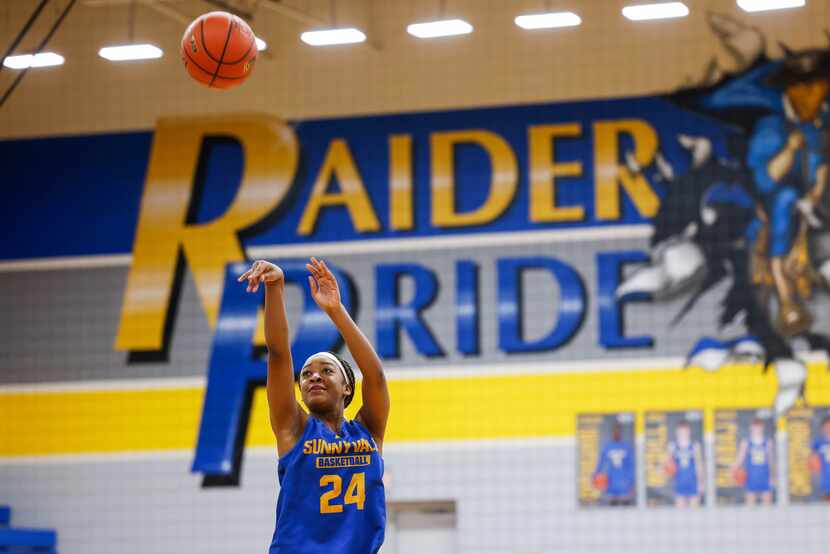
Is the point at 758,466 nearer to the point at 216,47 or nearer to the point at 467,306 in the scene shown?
the point at 467,306

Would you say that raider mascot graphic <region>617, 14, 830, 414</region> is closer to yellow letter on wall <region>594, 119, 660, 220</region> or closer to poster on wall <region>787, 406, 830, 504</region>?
yellow letter on wall <region>594, 119, 660, 220</region>

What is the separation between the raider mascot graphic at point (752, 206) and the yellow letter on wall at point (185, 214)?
322 cm

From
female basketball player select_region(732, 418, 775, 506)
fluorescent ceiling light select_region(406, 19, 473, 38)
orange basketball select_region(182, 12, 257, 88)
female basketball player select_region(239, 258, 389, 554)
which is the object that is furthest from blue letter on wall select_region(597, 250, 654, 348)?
female basketball player select_region(239, 258, 389, 554)

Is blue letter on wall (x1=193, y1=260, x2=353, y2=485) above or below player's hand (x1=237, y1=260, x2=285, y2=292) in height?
above

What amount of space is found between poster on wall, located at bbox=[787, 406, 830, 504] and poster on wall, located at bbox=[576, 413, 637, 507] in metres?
1.22

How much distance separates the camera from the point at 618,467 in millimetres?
12047

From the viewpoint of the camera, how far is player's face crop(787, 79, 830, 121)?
12.1 meters

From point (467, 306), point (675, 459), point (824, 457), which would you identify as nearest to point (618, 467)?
point (675, 459)

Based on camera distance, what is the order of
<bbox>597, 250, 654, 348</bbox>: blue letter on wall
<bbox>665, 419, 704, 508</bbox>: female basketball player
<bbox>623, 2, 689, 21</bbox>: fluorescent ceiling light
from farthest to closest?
<bbox>597, 250, 654, 348</bbox>: blue letter on wall
<bbox>665, 419, 704, 508</bbox>: female basketball player
<bbox>623, 2, 689, 21</bbox>: fluorescent ceiling light

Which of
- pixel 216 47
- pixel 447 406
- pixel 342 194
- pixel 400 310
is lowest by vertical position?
pixel 447 406

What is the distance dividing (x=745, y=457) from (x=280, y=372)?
7663mm

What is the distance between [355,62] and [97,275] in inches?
117

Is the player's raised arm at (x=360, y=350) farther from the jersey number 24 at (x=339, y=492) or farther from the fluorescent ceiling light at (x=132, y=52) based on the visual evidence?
the fluorescent ceiling light at (x=132, y=52)

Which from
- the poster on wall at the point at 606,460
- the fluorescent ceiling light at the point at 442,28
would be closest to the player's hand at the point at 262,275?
the fluorescent ceiling light at the point at 442,28
